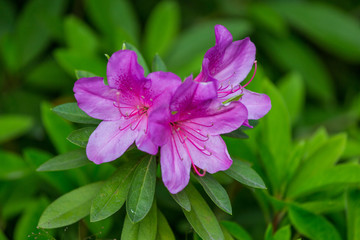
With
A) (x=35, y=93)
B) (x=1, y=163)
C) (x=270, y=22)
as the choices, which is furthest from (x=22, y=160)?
(x=270, y=22)

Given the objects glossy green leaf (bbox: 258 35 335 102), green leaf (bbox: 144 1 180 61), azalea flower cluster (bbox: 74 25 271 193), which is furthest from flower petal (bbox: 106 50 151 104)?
glossy green leaf (bbox: 258 35 335 102)

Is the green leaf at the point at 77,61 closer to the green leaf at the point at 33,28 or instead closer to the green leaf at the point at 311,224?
the green leaf at the point at 33,28

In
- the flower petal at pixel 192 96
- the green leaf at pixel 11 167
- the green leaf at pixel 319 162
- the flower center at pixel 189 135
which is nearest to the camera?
the flower petal at pixel 192 96

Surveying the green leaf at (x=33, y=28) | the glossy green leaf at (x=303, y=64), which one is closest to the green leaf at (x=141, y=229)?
the green leaf at (x=33, y=28)

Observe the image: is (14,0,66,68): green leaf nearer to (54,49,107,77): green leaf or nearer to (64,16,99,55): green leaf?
(64,16,99,55): green leaf

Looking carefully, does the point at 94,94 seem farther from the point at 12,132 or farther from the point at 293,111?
the point at 293,111
